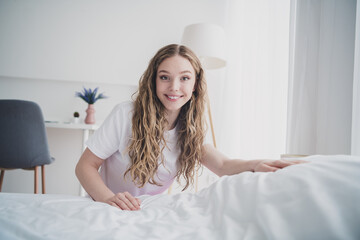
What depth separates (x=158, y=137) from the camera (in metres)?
1.00

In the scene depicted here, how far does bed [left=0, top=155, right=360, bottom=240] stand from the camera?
1.20ft

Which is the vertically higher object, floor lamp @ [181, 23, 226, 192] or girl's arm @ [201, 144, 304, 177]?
floor lamp @ [181, 23, 226, 192]

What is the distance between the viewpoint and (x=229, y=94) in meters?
2.36

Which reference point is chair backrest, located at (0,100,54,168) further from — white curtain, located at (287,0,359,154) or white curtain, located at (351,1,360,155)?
white curtain, located at (351,1,360,155)

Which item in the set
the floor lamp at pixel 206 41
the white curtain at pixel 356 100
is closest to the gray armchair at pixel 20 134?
the floor lamp at pixel 206 41

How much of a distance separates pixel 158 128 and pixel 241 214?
60 centimetres

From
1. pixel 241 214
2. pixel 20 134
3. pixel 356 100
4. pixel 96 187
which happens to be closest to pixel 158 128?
pixel 96 187

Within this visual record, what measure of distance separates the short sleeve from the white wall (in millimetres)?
1801

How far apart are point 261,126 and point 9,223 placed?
5.17 ft

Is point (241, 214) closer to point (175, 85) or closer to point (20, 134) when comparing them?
point (175, 85)

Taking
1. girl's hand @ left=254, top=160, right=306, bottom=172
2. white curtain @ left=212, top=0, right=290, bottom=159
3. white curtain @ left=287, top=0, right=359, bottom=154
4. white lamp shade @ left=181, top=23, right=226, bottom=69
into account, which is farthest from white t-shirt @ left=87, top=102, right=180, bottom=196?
white lamp shade @ left=181, top=23, right=226, bottom=69

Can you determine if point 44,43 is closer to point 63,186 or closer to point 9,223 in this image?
point 63,186

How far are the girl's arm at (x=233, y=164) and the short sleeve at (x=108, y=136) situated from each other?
0.38 meters

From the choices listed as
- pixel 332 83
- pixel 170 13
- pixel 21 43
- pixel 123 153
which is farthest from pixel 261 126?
pixel 21 43
